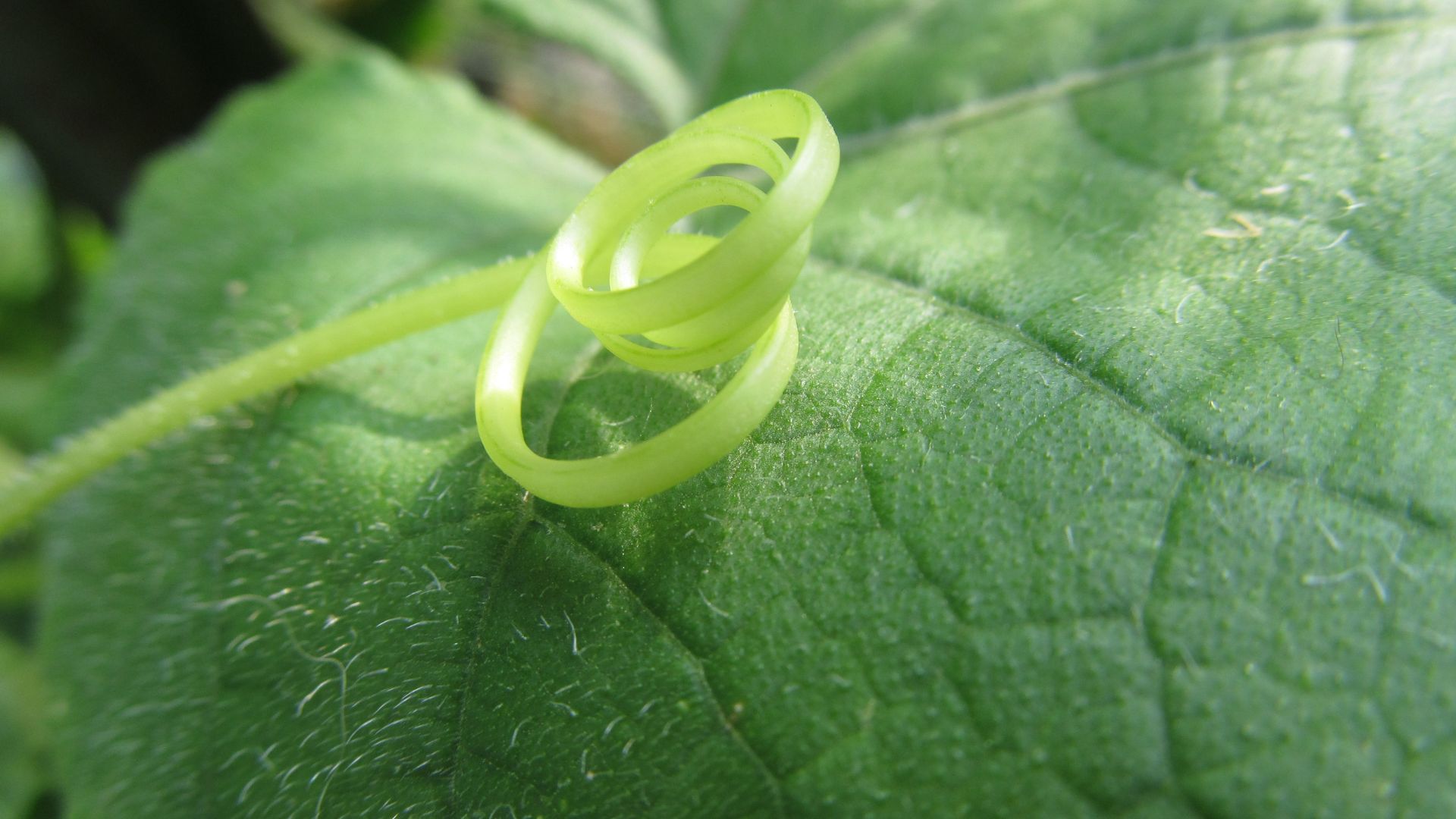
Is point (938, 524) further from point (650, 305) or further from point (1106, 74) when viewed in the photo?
point (1106, 74)

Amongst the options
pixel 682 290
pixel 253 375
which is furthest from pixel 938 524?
pixel 253 375

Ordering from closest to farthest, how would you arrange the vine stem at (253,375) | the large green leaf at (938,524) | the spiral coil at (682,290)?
the large green leaf at (938,524) < the spiral coil at (682,290) < the vine stem at (253,375)

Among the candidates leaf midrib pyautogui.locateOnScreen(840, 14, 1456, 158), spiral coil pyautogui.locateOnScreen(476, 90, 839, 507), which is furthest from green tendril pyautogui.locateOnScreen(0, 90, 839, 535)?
leaf midrib pyautogui.locateOnScreen(840, 14, 1456, 158)

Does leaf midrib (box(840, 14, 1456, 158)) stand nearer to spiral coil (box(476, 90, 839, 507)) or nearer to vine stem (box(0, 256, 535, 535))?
spiral coil (box(476, 90, 839, 507))

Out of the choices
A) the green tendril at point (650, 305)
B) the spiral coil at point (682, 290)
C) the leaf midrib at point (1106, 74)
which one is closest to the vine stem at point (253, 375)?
the green tendril at point (650, 305)

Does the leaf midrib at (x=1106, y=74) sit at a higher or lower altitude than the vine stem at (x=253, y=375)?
higher

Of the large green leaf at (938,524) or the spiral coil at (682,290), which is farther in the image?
the spiral coil at (682,290)

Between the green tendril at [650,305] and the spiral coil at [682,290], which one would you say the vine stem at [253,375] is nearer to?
the green tendril at [650,305]
